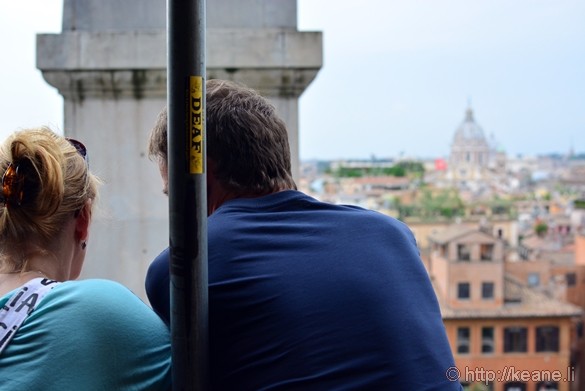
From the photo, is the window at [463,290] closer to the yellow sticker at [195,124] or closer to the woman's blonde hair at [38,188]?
the woman's blonde hair at [38,188]

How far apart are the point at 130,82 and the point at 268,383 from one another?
1.43m

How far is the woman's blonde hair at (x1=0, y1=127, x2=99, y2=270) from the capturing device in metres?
0.97

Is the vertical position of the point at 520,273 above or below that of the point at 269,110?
below

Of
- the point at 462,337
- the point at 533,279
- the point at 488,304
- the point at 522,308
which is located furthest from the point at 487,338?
the point at 533,279

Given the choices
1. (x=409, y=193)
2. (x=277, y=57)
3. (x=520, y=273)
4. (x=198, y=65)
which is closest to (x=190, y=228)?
(x=198, y=65)

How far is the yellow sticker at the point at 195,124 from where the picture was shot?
0.78 meters

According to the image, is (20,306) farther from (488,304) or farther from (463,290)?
(463,290)

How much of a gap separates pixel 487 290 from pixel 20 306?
1933 cm

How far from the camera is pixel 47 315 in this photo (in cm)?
91

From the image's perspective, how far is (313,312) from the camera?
96 centimetres

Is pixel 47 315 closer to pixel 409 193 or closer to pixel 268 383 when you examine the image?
pixel 268 383

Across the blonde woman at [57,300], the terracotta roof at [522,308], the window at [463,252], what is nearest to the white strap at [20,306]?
the blonde woman at [57,300]

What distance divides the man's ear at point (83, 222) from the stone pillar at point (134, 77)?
1022 millimetres

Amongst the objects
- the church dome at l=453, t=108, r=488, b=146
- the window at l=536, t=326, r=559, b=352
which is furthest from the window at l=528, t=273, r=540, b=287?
the church dome at l=453, t=108, r=488, b=146
